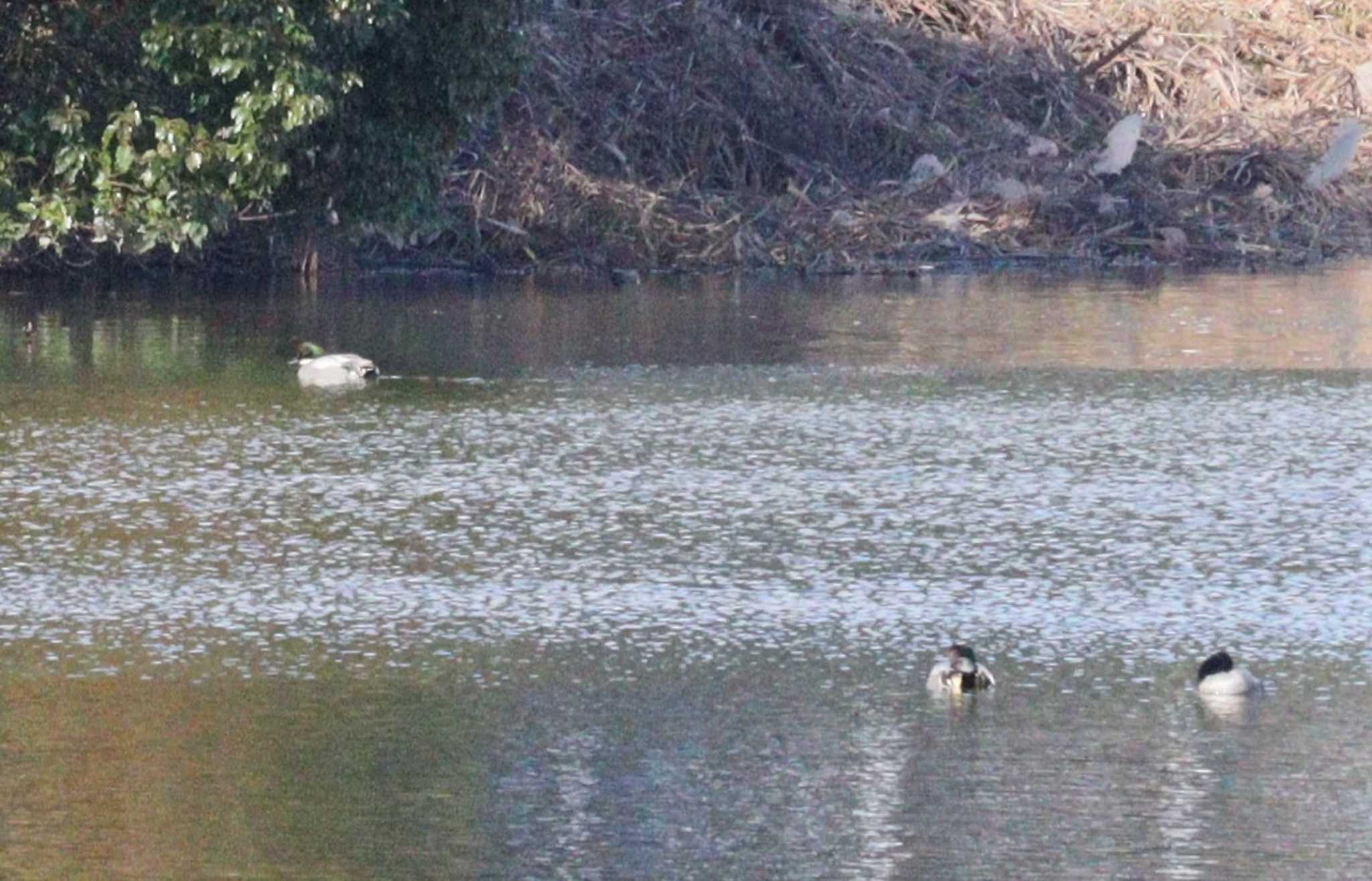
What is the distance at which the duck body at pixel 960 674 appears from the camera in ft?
23.2

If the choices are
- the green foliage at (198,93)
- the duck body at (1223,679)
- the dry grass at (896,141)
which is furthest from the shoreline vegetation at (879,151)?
the duck body at (1223,679)

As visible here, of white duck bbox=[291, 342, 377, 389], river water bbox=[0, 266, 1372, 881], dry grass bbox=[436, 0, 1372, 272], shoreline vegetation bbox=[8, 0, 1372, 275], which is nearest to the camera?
river water bbox=[0, 266, 1372, 881]

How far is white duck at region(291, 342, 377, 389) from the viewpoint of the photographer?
13.9 metres

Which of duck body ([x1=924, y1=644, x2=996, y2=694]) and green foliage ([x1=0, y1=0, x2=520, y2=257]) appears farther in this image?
green foliage ([x1=0, y1=0, x2=520, y2=257])

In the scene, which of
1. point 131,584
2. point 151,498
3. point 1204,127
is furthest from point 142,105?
point 1204,127

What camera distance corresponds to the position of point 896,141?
26578 millimetres

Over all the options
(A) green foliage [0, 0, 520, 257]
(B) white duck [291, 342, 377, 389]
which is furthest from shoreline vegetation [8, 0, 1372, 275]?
(B) white duck [291, 342, 377, 389]

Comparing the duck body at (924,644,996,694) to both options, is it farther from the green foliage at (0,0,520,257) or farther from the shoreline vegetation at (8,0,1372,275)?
the shoreline vegetation at (8,0,1372,275)

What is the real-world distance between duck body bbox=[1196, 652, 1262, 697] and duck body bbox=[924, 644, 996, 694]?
0.62 meters

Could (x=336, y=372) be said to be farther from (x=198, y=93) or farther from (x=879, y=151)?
(x=879, y=151)

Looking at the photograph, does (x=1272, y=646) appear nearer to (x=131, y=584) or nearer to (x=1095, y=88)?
(x=131, y=584)

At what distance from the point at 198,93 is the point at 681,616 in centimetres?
885

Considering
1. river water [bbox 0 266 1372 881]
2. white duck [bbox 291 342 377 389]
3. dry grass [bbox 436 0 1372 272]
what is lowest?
river water [bbox 0 266 1372 881]

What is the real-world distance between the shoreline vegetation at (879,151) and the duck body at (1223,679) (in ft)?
45.8
